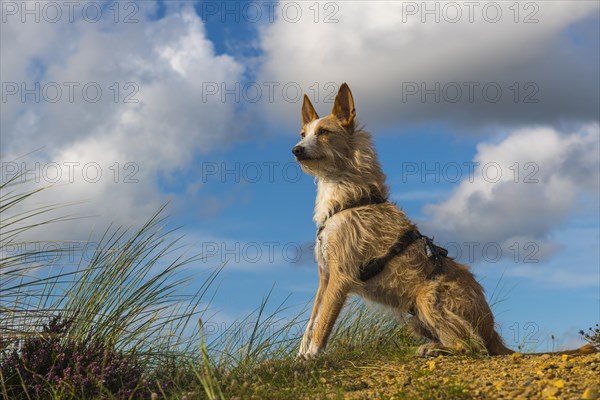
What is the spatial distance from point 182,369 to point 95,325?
0.98m

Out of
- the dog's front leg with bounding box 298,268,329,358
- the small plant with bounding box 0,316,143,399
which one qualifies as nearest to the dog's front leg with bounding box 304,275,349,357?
the dog's front leg with bounding box 298,268,329,358

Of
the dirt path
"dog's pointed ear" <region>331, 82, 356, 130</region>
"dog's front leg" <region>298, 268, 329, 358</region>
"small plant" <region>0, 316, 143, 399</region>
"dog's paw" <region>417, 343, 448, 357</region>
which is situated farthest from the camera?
"dog's pointed ear" <region>331, 82, 356, 130</region>

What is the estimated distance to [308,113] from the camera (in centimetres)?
748

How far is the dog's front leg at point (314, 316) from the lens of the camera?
6.67 meters

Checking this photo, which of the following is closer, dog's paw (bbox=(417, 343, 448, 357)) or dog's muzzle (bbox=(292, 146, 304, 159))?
dog's paw (bbox=(417, 343, 448, 357))

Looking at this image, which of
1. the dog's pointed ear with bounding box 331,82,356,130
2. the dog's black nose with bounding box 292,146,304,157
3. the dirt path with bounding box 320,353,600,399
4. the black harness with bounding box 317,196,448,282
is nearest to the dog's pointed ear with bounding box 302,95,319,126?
the dog's pointed ear with bounding box 331,82,356,130

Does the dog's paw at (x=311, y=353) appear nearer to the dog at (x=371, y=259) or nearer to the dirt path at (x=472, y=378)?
the dog at (x=371, y=259)

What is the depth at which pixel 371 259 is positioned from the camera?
6.69 metres

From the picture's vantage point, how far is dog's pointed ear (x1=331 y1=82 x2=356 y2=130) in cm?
714

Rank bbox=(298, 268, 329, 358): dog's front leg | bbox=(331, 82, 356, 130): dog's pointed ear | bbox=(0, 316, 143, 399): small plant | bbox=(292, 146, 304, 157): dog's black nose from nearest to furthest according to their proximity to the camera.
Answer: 1. bbox=(0, 316, 143, 399): small plant
2. bbox=(298, 268, 329, 358): dog's front leg
3. bbox=(292, 146, 304, 157): dog's black nose
4. bbox=(331, 82, 356, 130): dog's pointed ear

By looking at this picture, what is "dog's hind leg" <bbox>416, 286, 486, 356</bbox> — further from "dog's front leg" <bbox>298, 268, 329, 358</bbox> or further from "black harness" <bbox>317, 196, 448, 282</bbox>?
"dog's front leg" <bbox>298, 268, 329, 358</bbox>

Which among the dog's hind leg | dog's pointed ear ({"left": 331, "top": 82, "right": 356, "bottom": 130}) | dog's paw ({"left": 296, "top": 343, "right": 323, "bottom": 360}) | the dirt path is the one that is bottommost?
the dirt path

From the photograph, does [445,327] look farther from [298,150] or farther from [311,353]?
[298,150]

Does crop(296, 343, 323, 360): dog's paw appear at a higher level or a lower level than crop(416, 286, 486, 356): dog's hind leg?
lower
